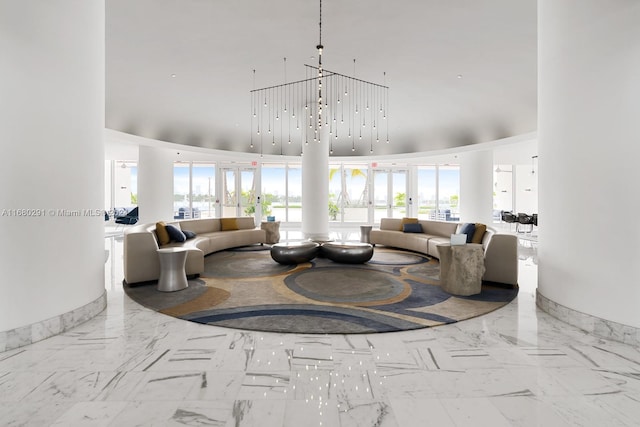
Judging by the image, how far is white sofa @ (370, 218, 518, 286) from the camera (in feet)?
15.9

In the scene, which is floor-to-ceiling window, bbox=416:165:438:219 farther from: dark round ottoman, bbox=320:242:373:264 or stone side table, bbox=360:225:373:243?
dark round ottoman, bbox=320:242:373:264

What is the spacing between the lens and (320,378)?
2381 mm

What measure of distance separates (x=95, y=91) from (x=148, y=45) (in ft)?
9.68

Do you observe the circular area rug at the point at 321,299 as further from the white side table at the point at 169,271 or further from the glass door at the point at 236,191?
the glass door at the point at 236,191

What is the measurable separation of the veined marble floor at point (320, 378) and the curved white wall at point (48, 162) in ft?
1.39

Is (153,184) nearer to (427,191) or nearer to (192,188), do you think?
(192,188)

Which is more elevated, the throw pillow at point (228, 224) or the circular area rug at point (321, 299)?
the throw pillow at point (228, 224)

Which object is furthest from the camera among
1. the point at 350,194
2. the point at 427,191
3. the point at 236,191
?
the point at 427,191

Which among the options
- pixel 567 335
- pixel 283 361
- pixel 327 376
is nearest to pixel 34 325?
pixel 283 361

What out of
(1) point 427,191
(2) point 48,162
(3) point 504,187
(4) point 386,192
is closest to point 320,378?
(2) point 48,162

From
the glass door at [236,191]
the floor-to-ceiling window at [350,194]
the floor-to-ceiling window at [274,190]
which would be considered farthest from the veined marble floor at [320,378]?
the floor-to-ceiling window at [350,194]

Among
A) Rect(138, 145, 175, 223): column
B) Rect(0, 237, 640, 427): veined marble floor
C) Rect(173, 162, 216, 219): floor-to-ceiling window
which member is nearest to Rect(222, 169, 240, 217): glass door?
Rect(173, 162, 216, 219): floor-to-ceiling window

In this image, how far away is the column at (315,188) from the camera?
9.80 metres

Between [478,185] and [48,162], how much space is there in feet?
42.3
